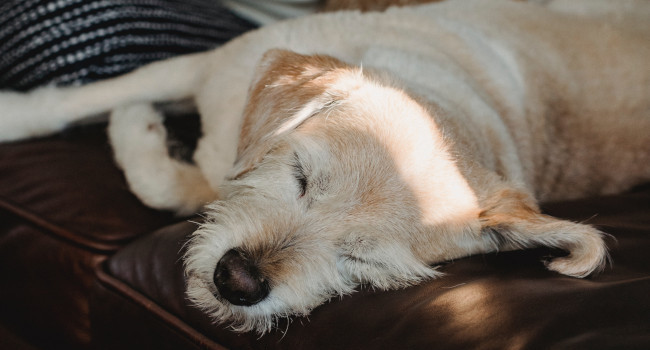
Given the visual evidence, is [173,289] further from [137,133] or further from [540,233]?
[540,233]

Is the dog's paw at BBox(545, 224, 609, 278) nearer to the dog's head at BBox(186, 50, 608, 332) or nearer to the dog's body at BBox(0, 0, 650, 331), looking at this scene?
the dog's body at BBox(0, 0, 650, 331)

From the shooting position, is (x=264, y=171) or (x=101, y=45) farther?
(x=101, y=45)

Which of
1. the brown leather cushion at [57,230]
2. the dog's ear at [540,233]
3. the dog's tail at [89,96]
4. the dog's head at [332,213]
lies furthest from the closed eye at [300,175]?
the dog's tail at [89,96]

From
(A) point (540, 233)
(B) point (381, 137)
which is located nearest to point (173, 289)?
(B) point (381, 137)

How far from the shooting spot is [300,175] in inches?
52.2

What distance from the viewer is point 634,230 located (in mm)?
1321

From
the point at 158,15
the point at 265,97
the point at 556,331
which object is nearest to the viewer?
the point at 556,331

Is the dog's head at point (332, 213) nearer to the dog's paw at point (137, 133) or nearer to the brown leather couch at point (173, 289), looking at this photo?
the brown leather couch at point (173, 289)

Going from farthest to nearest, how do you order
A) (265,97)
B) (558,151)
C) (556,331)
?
1. (558,151)
2. (265,97)
3. (556,331)

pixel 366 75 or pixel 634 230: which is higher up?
pixel 366 75

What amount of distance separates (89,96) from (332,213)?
1.21 metres

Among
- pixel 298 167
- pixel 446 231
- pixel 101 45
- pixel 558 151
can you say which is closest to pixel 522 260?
pixel 446 231

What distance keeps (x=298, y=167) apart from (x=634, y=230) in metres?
0.90

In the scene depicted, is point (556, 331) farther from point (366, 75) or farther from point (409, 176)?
point (366, 75)
